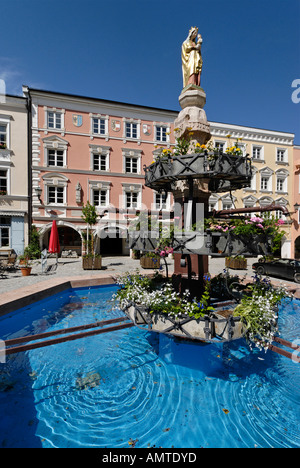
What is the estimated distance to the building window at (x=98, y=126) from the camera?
69.9 ft

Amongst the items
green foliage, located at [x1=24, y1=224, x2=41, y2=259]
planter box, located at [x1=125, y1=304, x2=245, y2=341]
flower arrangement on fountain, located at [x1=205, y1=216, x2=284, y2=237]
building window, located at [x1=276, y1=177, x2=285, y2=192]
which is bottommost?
planter box, located at [x1=125, y1=304, x2=245, y2=341]

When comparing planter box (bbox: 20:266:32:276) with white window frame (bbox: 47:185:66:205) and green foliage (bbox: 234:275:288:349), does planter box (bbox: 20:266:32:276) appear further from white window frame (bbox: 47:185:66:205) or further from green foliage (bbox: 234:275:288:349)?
green foliage (bbox: 234:275:288:349)

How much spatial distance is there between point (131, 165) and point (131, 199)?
3398 mm

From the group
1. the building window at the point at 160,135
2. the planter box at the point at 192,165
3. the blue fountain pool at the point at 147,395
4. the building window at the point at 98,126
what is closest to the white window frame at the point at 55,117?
the building window at the point at 98,126

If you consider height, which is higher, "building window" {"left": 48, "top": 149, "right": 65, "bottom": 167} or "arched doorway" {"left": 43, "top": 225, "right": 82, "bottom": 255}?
"building window" {"left": 48, "top": 149, "right": 65, "bottom": 167}

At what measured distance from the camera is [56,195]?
2030 cm

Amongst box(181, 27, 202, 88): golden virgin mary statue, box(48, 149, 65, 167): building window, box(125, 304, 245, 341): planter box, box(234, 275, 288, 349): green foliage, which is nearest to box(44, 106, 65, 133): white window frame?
box(48, 149, 65, 167): building window

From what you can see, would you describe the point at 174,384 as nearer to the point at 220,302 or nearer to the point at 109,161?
the point at 220,302

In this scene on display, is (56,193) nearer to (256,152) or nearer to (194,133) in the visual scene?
(194,133)

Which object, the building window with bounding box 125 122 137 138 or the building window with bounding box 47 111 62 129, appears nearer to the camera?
the building window with bounding box 47 111 62 129

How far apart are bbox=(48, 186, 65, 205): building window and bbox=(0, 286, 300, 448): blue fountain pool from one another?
16.3 meters

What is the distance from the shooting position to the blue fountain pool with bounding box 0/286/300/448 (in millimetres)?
3053

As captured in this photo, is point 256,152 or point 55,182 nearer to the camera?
point 55,182

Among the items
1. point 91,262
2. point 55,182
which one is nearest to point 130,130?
point 55,182
